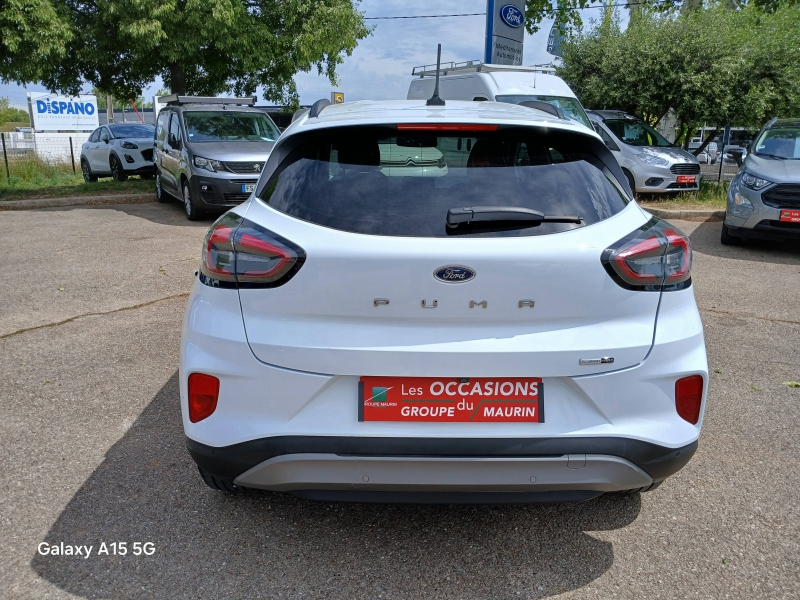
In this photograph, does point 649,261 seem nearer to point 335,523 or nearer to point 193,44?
point 335,523

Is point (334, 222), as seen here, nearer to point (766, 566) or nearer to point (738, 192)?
point (766, 566)

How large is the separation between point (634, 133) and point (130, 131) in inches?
496

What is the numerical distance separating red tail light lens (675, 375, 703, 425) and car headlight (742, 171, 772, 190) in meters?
7.73

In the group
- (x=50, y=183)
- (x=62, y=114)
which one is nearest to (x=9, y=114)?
(x=62, y=114)

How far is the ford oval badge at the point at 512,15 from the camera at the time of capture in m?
16.9

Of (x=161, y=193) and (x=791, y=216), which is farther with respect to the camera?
(x=161, y=193)

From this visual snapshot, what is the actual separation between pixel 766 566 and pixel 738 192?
7838 millimetres

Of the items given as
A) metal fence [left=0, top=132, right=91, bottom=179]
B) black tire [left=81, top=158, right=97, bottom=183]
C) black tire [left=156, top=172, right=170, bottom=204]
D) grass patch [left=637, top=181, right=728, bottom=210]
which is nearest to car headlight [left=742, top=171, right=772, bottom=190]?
grass patch [left=637, top=181, right=728, bottom=210]

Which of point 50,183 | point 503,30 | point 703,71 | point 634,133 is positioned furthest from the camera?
point 50,183

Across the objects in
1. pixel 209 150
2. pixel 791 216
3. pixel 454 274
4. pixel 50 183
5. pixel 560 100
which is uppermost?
pixel 560 100

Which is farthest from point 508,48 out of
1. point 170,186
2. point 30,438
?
point 30,438

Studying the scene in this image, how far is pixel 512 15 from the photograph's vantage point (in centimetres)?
1722

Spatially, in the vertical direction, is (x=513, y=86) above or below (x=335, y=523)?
above

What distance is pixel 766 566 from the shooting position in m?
2.79
